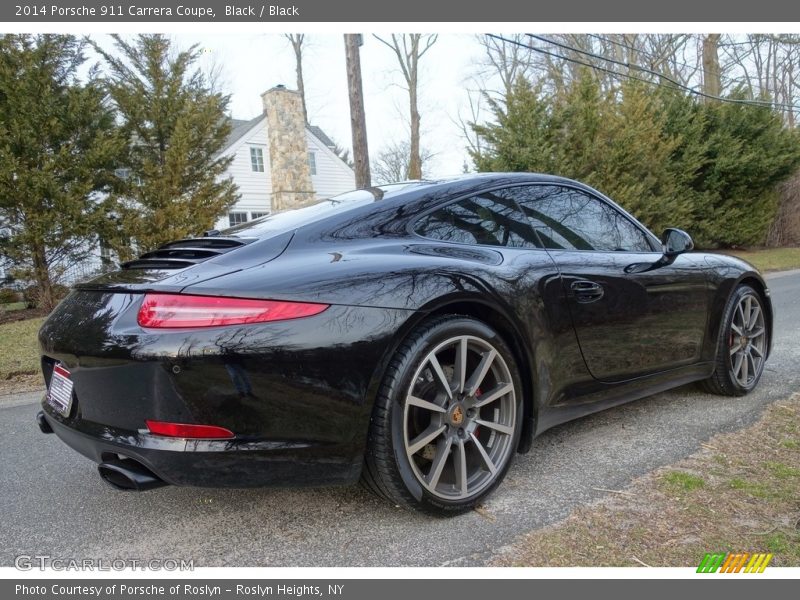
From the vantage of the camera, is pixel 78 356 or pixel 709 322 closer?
pixel 78 356

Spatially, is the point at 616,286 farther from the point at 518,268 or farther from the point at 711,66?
the point at 711,66

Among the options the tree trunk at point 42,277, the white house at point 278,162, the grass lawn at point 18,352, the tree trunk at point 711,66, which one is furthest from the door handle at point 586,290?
the tree trunk at point 711,66

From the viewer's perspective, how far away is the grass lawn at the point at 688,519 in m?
2.00

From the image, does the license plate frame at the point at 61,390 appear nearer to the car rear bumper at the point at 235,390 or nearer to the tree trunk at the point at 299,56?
the car rear bumper at the point at 235,390

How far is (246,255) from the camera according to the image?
217cm

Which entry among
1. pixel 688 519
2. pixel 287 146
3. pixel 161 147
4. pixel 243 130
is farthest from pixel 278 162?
Result: pixel 688 519

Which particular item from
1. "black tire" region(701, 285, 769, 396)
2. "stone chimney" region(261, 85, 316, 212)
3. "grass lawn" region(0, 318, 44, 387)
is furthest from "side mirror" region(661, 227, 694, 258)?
"stone chimney" region(261, 85, 316, 212)

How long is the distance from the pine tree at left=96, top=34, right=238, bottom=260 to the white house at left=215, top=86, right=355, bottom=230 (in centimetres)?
483

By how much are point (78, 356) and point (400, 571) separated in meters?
1.34

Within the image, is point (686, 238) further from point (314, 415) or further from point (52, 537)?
point (52, 537)

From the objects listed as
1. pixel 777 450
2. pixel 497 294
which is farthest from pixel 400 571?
pixel 777 450

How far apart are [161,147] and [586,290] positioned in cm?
1137

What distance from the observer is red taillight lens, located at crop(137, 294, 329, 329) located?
1.90 m

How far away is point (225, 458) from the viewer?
75.6 inches
